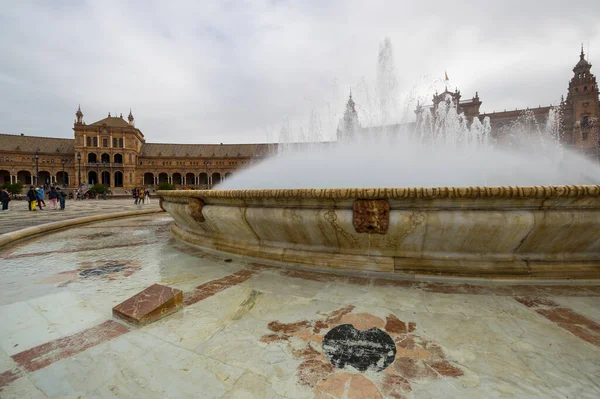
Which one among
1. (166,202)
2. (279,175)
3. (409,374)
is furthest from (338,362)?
(166,202)

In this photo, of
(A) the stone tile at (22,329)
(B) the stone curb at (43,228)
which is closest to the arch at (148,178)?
(B) the stone curb at (43,228)

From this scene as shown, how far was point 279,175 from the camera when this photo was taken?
5.12 meters

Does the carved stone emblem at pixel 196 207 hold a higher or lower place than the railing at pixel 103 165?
lower

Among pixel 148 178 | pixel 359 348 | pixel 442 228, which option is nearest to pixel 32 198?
pixel 359 348

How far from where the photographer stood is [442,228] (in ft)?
7.93

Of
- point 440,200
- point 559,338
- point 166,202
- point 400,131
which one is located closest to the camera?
point 559,338

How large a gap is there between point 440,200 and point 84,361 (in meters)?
2.73

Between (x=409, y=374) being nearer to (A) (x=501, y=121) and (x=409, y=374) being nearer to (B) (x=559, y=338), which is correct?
(B) (x=559, y=338)

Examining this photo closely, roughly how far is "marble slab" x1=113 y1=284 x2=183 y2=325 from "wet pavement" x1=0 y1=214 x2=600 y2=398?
2.6 inches

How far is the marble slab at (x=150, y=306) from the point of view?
1.79 m

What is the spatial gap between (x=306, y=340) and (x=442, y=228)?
165cm

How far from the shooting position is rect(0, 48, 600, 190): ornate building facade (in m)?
47.8

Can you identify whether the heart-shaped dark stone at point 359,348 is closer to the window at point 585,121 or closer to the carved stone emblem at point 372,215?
the carved stone emblem at point 372,215

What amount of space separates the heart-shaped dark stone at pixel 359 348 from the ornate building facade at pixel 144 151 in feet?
166
